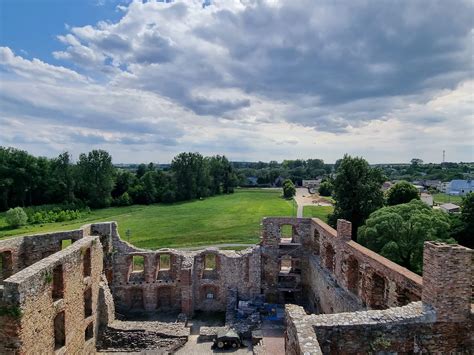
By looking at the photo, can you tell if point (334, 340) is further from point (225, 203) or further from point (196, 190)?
point (196, 190)

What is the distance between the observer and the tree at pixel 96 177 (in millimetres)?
76812

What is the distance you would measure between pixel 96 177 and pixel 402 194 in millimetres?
65689

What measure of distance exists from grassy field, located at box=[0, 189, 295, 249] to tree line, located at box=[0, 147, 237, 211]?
6795 millimetres

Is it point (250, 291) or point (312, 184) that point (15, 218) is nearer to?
point (250, 291)

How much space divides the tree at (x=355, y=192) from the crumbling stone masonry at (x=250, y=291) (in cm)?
1170

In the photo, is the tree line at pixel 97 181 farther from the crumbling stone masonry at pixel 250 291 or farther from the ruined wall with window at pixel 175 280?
the ruined wall with window at pixel 175 280

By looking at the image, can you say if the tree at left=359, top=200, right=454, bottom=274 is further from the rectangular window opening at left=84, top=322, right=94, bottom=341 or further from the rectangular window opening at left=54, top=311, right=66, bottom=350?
the rectangular window opening at left=54, top=311, right=66, bottom=350

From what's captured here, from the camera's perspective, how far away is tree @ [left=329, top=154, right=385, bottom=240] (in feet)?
114

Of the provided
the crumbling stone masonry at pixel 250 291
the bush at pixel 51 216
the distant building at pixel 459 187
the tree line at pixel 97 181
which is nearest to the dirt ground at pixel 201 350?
the crumbling stone masonry at pixel 250 291

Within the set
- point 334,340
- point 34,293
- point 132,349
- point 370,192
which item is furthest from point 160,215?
point 334,340

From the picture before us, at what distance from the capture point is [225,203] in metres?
77.5

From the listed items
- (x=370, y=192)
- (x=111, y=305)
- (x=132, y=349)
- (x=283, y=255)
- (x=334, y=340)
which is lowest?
(x=132, y=349)

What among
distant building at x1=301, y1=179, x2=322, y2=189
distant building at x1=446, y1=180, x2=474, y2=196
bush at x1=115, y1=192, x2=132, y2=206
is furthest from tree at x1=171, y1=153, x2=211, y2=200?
distant building at x1=446, y1=180, x2=474, y2=196

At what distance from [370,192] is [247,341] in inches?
874
